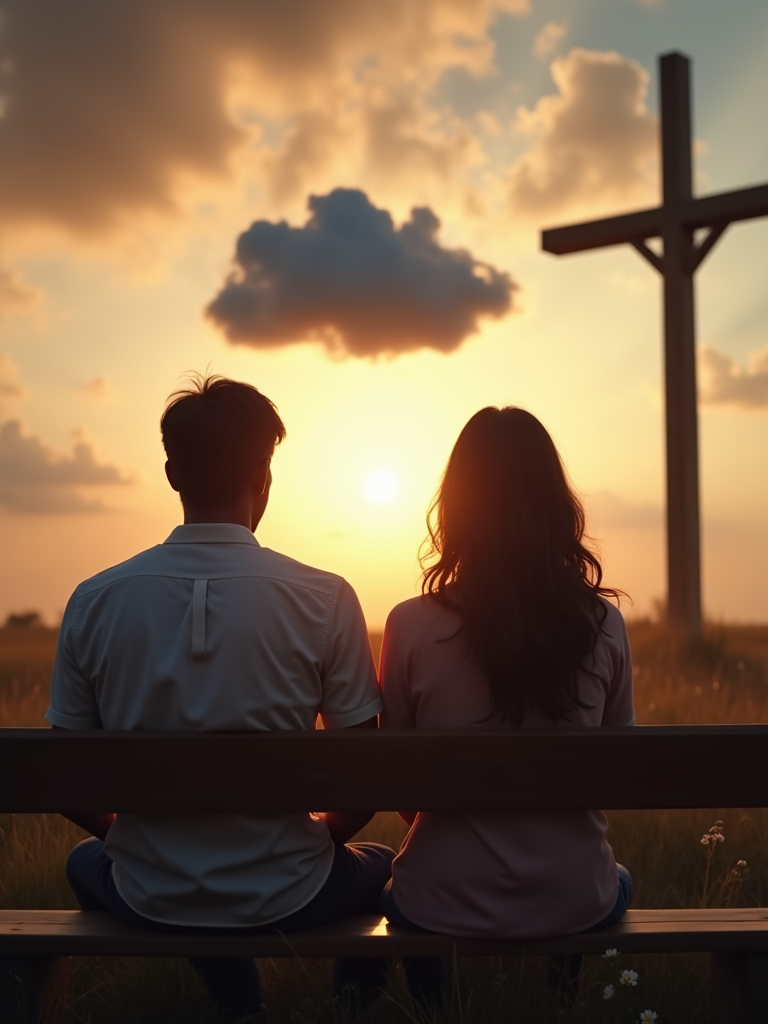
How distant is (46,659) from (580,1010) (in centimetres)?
726

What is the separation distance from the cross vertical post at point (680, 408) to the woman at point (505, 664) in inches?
248

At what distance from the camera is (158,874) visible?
259 cm

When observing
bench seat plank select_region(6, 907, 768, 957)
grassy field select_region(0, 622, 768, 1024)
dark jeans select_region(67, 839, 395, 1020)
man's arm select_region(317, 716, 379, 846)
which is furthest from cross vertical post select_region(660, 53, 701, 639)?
man's arm select_region(317, 716, 379, 846)

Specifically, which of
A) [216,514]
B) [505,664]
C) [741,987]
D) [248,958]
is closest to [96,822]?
[248,958]

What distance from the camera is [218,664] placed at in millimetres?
2512

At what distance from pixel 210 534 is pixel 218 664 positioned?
30 centimetres

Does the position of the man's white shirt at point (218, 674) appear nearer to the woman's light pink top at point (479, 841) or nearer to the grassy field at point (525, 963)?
the woman's light pink top at point (479, 841)

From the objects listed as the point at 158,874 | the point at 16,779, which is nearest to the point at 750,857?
the point at 158,874

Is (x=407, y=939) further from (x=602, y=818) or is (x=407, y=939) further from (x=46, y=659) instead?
(x=46, y=659)

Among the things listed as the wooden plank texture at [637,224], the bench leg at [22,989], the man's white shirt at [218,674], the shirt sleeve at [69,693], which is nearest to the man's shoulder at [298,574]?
the man's white shirt at [218,674]

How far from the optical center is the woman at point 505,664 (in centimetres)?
257

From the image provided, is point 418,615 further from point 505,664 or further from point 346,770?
point 346,770

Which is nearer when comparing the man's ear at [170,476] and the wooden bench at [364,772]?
the wooden bench at [364,772]

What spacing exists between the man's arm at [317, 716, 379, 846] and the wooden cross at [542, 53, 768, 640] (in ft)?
21.3
